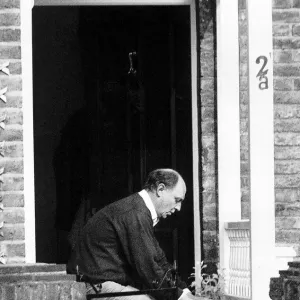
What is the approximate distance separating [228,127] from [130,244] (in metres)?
1.93

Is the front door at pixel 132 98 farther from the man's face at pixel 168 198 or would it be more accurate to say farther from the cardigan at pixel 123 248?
the cardigan at pixel 123 248

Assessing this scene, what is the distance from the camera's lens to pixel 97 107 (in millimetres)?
10648

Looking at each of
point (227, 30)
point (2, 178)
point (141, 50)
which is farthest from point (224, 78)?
point (2, 178)

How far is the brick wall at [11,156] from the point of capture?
844 centimetres

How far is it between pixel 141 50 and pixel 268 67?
2.95 meters

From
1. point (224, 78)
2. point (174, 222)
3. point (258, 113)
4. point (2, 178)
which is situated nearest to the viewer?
point (258, 113)

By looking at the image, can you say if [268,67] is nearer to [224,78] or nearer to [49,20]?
[224,78]

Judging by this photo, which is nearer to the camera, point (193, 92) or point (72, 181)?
point (193, 92)

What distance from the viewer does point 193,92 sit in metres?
9.82

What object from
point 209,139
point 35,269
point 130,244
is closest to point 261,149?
point 130,244

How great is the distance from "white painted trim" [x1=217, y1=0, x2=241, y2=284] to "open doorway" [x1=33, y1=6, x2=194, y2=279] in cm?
98

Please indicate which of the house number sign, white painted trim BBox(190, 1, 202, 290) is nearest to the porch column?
the house number sign

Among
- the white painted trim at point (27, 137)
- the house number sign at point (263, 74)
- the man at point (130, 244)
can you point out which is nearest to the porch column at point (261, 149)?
the house number sign at point (263, 74)

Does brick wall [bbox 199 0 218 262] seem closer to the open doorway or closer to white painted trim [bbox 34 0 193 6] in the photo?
white painted trim [bbox 34 0 193 6]
